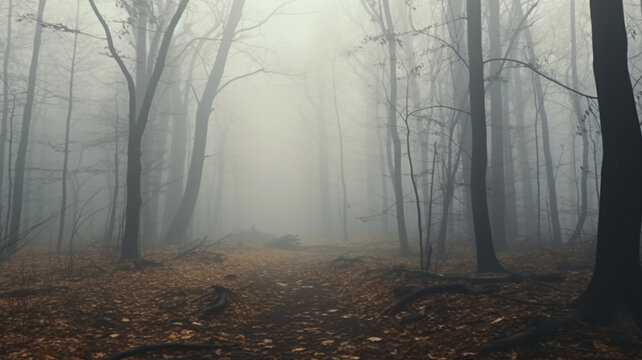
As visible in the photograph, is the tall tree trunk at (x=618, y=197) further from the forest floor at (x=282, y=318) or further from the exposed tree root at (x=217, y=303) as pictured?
the exposed tree root at (x=217, y=303)

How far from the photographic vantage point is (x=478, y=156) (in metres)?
8.31

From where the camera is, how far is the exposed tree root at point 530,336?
157 inches

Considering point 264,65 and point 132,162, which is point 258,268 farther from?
point 264,65

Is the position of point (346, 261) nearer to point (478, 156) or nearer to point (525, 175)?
point (478, 156)

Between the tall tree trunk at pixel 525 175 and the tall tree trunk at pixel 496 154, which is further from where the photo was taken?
the tall tree trunk at pixel 525 175

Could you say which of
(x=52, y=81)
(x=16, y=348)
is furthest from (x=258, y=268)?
(x=52, y=81)

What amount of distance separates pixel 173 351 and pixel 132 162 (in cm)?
731

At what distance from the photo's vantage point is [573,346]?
150 inches

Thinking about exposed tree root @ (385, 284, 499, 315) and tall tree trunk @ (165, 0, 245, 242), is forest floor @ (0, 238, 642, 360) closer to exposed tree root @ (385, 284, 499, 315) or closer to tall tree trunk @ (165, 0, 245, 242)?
exposed tree root @ (385, 284, 499, 315)

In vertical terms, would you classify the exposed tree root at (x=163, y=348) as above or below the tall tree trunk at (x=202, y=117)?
below

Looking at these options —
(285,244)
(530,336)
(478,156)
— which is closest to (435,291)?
(530,336)

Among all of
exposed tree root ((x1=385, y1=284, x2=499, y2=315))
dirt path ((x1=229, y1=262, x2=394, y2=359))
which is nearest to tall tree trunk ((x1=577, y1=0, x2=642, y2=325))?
exposed tree root ((x1=385, y1=284, x2=499, y2=315))

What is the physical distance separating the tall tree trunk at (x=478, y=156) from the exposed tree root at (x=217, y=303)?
5443 millimetres

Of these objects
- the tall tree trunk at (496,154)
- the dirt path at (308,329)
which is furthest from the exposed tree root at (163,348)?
the tall tree trunk at (496,154)
